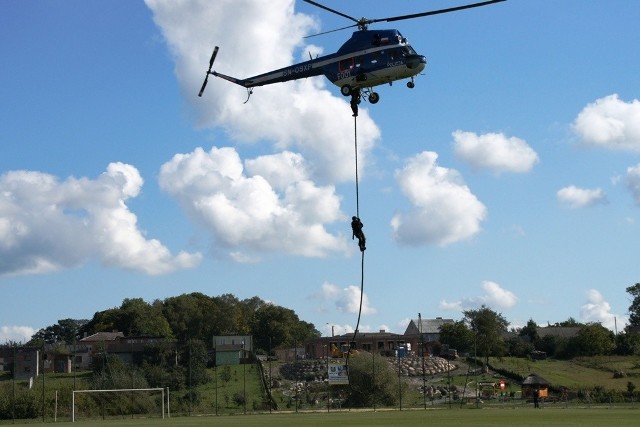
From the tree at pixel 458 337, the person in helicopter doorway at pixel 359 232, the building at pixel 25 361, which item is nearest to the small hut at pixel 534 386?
the building at pixel 25 361

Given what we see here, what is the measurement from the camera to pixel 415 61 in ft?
105

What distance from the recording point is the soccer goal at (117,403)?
5953 cm

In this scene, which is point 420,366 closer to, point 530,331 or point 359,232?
point 530,331

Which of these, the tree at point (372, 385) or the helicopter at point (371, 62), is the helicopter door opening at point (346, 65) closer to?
the helicopter at point (371, 62)

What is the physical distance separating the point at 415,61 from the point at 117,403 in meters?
38.4

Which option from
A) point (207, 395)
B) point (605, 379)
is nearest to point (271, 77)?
point (207, 395)

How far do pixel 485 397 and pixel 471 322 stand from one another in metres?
55.1

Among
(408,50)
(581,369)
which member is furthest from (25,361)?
(408,50)

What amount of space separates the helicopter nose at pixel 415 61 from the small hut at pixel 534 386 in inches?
1805

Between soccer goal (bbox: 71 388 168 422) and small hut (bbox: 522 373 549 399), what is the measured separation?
29330 millimetres

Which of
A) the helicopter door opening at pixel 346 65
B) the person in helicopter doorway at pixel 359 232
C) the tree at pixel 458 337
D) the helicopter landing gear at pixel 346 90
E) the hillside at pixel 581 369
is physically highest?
the helicopter door opening at pixel 346 65

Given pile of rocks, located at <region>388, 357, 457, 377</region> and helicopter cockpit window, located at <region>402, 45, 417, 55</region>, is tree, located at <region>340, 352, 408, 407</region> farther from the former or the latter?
helicopter cockpit window, located at <region>402, 45, 417, 55</region>

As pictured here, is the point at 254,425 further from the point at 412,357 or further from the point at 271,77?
the point at 412,357

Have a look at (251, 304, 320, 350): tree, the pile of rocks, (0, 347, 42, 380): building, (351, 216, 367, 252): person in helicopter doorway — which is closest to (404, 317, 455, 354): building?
(251, 304, 320, 350): tree
